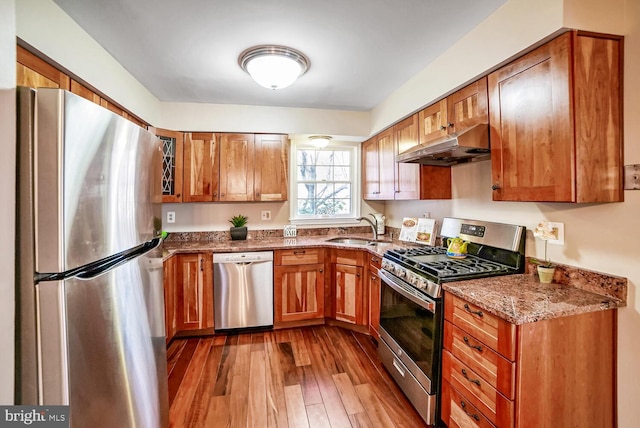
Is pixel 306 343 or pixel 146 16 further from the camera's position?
pixel 306 343

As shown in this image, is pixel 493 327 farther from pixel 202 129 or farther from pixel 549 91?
pixel 202 129

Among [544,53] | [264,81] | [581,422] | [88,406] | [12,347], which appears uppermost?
[264,81]

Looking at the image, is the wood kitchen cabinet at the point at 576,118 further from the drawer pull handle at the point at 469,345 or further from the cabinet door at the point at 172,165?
the cabinet door at the point at 172,165

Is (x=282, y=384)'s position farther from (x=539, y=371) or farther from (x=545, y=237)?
(x=545, y=237)

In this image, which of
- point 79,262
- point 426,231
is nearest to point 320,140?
point 426,231

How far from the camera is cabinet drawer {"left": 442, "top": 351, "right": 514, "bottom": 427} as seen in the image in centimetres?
119

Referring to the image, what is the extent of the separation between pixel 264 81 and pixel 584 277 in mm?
2287

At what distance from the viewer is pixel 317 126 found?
323 cm

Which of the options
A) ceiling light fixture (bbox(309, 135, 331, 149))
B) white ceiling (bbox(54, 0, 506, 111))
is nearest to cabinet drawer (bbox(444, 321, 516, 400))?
white ceiling (bbox(54, 0, 506, 111))

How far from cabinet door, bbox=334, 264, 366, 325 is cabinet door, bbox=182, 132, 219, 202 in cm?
158

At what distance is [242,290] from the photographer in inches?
109

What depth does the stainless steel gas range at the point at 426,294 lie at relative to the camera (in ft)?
5.26

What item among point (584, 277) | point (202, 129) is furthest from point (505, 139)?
point (202, 129)

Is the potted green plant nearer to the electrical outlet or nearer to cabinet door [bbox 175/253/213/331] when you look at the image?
cabinet door [bbox 175/253/213/331]
